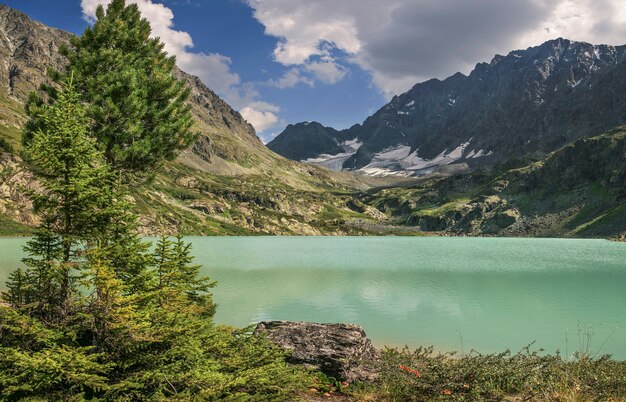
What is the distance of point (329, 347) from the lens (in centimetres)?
1434

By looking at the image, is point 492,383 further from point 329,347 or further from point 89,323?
point 89,323

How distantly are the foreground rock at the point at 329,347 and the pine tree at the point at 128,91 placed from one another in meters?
12.2

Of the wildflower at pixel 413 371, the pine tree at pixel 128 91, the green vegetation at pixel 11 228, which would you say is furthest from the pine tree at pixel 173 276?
the green vegetation at pixel 11 228

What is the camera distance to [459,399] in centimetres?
1012

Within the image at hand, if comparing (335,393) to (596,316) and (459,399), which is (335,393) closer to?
(459,399)

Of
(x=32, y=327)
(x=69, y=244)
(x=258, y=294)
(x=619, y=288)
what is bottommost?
(x=258, y=294)

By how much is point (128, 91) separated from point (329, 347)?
16624 millimetres

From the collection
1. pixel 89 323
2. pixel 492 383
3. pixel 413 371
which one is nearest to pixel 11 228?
pixel 89 323

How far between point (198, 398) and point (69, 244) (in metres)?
4.28

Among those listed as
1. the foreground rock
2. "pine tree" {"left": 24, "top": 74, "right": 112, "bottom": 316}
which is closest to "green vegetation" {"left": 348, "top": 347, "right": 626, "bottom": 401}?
the foreground rock

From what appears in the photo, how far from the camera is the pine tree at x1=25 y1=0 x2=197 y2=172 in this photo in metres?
20.3

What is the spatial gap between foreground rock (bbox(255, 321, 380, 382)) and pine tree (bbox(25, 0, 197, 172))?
39.9ft

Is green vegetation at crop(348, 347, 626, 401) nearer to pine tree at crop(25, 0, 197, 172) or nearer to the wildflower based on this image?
the wildflower

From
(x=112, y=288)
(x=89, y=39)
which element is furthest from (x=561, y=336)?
(x=89, y=39)
